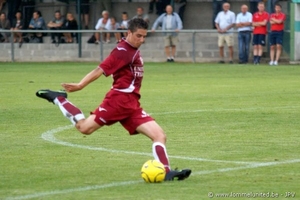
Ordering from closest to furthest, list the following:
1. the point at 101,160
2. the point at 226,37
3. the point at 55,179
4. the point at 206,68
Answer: the point at 55,179 < the point at 101,160 < the point at 206,68 < the point at 226,37

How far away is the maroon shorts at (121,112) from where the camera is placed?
891 centimetres

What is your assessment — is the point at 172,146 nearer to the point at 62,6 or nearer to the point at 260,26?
the point at 260,26

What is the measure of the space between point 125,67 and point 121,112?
466 mm

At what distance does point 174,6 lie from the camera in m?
35.5

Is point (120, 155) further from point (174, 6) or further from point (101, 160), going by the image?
point (174, 6)

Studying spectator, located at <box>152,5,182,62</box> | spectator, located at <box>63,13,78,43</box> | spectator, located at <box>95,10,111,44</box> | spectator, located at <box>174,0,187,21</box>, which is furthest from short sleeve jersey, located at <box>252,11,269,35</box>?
spectator, located at <box>63,13,78,43</box>

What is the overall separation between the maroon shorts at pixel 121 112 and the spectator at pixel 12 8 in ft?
95.1

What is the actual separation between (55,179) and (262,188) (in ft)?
6.84

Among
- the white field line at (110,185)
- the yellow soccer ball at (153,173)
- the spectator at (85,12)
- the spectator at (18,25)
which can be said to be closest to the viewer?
the white field line at (110,185)

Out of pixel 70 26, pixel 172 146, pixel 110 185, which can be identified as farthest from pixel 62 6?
pixel 110 185

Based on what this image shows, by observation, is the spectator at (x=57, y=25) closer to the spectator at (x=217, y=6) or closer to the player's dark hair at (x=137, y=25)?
the spectator at (x=217, y=6)

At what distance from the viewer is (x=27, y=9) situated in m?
37.8

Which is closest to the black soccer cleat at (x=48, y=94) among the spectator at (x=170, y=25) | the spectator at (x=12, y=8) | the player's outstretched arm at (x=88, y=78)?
the player's outstretched arm at (x=88, y=78)

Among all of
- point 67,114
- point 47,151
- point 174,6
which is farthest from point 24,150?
point 174,6
